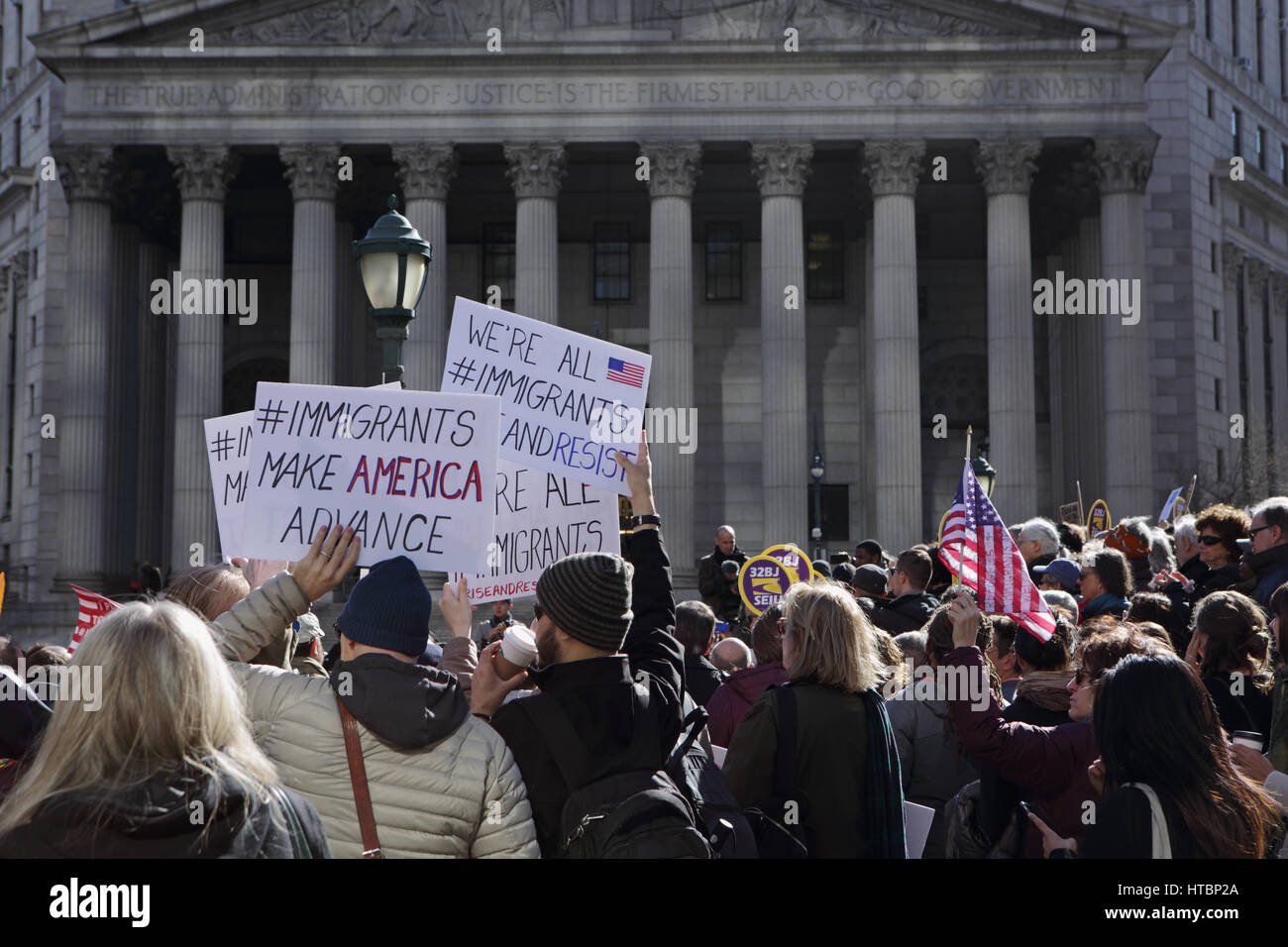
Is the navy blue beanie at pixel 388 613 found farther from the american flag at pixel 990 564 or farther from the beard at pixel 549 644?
the american flag at pixel 990 564

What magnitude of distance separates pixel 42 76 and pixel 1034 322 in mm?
31754

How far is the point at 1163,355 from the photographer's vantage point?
4362cm

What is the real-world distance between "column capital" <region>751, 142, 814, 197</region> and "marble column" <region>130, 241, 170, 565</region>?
57.9 ft

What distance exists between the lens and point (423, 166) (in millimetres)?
40062

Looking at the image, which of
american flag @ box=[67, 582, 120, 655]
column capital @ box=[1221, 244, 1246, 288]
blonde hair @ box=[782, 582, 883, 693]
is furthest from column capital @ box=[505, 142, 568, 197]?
blonde hair @ box=[782, 582, 883, 693]

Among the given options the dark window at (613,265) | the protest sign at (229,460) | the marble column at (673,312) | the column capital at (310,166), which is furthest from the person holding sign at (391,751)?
the dark window at (613,265)

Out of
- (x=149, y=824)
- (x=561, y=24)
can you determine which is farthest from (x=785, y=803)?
(x=561, y=24)

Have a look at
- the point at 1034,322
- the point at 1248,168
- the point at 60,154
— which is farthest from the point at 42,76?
the point at 1248,168

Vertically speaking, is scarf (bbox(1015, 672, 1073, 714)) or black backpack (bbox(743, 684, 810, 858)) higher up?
scarf (bbox(1015, 672, 1073, 714))

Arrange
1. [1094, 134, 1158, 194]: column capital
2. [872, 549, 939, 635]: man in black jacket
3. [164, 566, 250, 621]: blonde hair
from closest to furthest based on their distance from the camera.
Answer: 1. [164, 566, 250, 621]: blonde hair
2. [872, 549, 939, 635]: man in black jacket
3. [1094, 134, 1158, 194]: column capital

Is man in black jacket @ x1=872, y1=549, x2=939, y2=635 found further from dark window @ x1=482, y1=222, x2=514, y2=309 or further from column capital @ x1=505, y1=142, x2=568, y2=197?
dark window @ x1=482, y1=222, x2=514, y2=309

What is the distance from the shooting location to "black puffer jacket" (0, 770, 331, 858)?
4074 millimetres

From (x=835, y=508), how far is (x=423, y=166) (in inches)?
613
